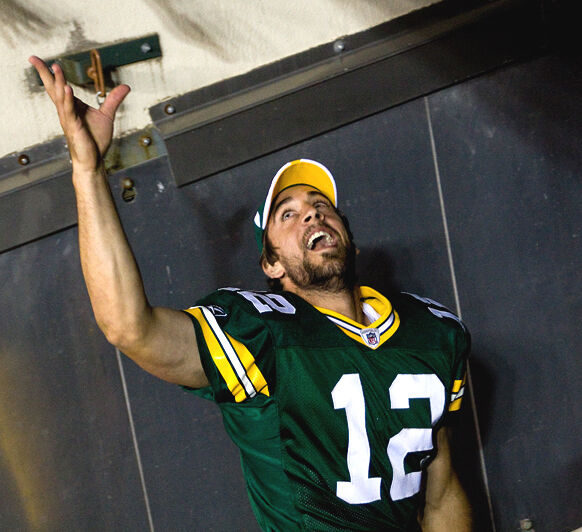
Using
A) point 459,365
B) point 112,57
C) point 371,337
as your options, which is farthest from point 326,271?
point 112,57

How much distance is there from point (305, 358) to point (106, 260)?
51 centimetres

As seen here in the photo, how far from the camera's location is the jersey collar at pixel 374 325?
179cm

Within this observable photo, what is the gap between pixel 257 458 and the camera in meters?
1.72

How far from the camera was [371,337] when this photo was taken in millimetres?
1803

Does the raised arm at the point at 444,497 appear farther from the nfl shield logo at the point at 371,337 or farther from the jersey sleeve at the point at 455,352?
the nfl shield logo at the point at 371,337

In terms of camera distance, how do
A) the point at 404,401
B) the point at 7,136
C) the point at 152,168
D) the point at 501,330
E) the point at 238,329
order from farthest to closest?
the point at 501,330 → the point at 152,168 → the point at 7,136 → the point at 404,401 → the point at 238,329

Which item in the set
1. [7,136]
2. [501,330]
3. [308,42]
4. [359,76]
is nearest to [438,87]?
[359,76]

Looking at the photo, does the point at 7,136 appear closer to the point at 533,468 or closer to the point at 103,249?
the point at 103,249

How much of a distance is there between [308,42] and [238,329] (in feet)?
3.60

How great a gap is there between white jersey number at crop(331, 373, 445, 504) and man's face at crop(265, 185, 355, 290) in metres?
0.26

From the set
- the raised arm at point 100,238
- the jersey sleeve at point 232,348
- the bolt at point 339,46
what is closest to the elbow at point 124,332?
the raised arm at point 100,238

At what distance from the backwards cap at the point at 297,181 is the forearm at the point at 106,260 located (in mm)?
612

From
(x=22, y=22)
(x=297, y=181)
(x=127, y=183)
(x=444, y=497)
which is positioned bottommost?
(x=444, y=497)

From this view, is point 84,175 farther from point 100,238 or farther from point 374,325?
point 374,325
